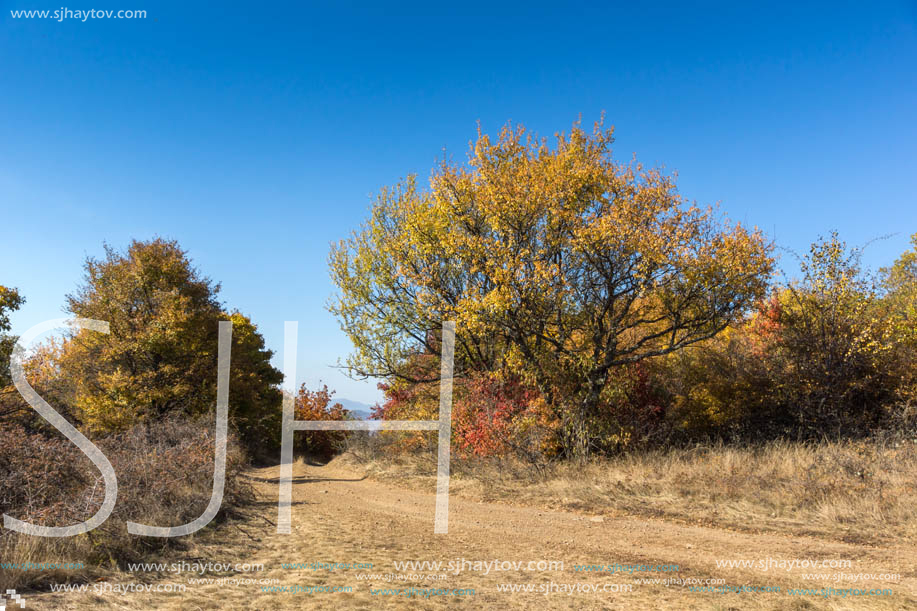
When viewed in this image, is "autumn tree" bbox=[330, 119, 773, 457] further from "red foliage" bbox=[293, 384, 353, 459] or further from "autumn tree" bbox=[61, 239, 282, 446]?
"red foliage" bbox=[293, 384, 353, 459]

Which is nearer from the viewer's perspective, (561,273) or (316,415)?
(561,273)

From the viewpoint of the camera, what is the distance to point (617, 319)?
15.9 metres

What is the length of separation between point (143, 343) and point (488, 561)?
19.5m

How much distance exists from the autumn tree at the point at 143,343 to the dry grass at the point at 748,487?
13.7 meters

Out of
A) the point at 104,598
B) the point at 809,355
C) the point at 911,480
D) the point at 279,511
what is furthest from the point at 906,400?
the point at 104,598

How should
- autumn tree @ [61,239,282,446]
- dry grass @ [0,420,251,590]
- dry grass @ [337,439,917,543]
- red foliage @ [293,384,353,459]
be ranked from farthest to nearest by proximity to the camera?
red foliage @ [293,384,353,459]
autumn tree @ [61,239,282,446]
dry grass @ [337,439,917,543]
dry grass @ [0,420,251,590]

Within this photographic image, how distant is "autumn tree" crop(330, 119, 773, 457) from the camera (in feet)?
47.6

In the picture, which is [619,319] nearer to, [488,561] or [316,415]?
[488,561]

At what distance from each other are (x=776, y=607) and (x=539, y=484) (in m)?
8.81

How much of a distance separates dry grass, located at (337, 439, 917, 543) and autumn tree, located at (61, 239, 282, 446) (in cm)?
1368

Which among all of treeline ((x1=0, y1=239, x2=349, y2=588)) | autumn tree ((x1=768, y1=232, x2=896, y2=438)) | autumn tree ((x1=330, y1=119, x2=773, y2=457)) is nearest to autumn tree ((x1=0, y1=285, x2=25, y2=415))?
treeline ((x1=0, y1=239, x2=349, y2=588))

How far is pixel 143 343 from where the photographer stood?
72.9 feet

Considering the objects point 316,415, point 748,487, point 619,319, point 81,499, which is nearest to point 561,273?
point 619,319

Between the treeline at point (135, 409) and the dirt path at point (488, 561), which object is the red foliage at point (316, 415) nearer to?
the treeline at point (135, 409)
